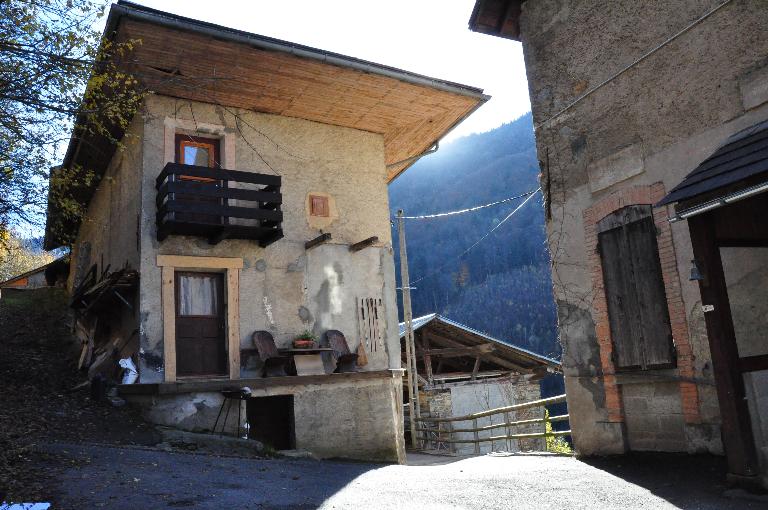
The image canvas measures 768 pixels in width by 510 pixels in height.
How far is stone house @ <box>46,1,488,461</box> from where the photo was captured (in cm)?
1094

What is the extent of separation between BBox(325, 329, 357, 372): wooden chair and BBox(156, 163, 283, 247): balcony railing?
7.42ft

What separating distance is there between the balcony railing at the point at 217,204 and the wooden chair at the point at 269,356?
182 cm

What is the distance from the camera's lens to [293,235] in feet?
42.1

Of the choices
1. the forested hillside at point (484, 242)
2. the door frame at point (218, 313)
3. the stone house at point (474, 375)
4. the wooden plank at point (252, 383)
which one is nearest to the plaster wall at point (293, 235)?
the door frame at point (218, 313)

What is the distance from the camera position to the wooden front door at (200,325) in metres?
11.5

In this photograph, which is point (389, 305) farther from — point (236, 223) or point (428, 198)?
point (428, 198)

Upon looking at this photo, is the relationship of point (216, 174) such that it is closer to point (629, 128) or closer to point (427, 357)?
point (629, 128)

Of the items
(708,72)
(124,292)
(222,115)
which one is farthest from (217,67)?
(708,72)

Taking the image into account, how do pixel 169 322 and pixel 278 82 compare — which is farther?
pixel 278 82

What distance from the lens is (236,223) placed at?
1216 centimetres

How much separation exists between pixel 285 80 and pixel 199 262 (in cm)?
376

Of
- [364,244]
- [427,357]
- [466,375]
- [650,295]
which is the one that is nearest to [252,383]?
[364,244]

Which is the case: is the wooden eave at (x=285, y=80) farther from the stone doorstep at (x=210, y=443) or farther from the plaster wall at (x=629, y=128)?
the stone doorstep at (x=210, y=443)

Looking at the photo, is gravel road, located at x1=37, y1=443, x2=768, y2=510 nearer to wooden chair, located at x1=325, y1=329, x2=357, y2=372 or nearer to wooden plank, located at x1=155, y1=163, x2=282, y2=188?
wooden chair, located at x1=325, y1=329, x2=357, y2=372
